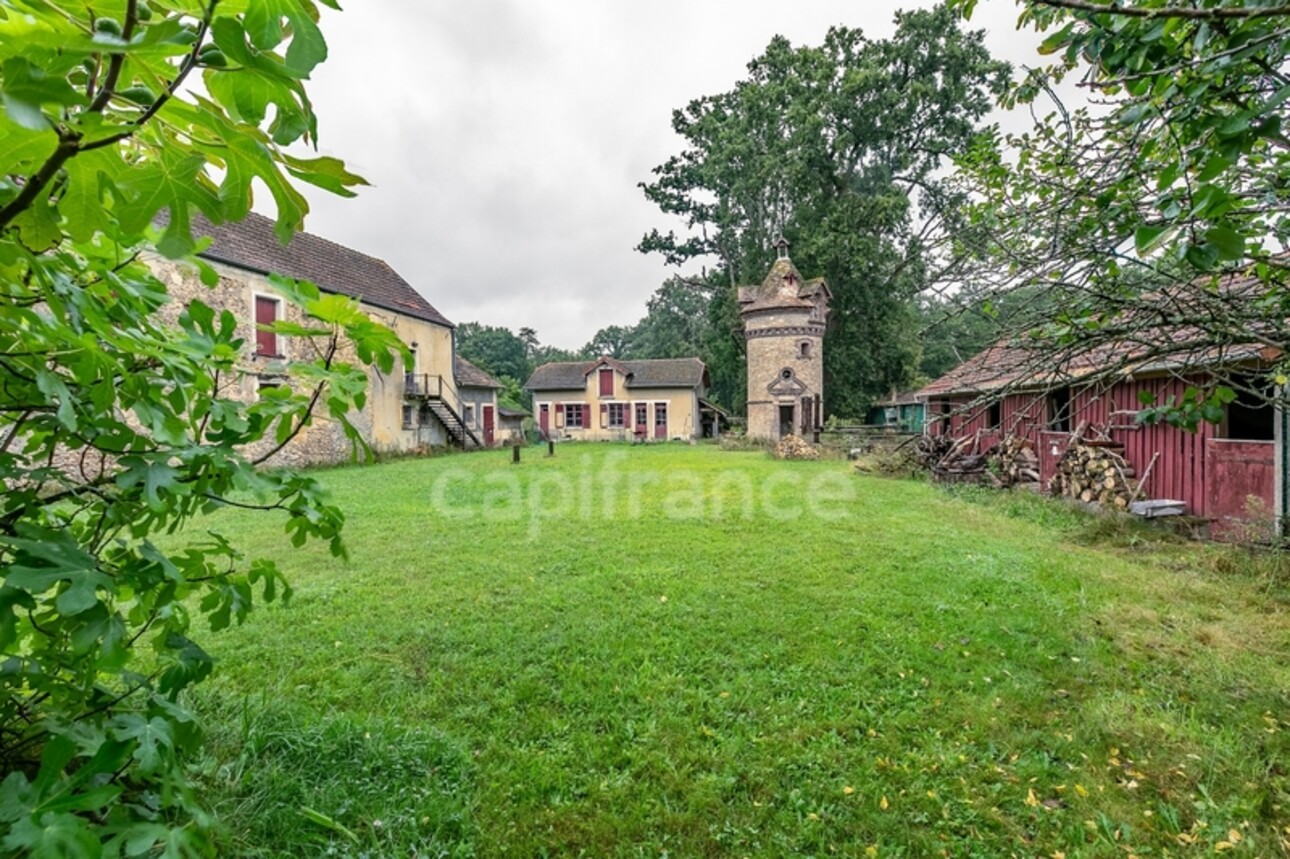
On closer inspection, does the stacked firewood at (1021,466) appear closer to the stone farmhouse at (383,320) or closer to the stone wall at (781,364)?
the stone wall at (781,364)

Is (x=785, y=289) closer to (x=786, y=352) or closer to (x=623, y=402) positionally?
(x=786, y=352)

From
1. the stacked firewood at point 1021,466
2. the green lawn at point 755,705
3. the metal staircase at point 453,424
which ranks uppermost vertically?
the metal staircase at point 453,424

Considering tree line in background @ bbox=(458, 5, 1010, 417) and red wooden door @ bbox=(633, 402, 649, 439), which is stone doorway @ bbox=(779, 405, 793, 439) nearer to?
tree line in background @ bbox=(458, 5, 1010, 417)

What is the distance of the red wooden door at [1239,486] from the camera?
607 centimetres

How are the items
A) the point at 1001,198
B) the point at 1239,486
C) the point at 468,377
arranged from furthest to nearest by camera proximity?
the point at 468,377
the point at 1239,486
the point at 1001,198

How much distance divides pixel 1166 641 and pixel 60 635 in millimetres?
5903

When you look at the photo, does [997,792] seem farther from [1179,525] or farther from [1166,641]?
[1179,525]

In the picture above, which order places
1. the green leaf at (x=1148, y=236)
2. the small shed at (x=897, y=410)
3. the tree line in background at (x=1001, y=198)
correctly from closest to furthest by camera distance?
the green leaf at (x=1148, y=236) < the tree line in background at (x=1001, y=198) < the small shed at (x=897, y=410)

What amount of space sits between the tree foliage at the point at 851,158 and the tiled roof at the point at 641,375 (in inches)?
149

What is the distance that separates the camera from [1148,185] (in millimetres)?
2719

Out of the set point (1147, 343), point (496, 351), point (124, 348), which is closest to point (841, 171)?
point (1147, 343)

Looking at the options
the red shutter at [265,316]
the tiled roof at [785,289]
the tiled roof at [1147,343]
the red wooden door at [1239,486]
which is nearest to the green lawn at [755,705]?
the red wooden door at [1239,486]

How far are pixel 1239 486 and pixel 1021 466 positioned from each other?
14.0 feet

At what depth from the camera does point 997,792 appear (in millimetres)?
2412
